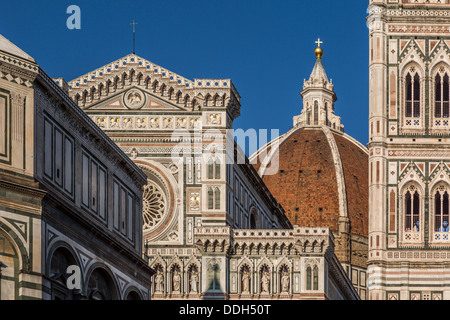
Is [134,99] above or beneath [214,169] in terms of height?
above

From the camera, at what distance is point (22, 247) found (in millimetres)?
30469

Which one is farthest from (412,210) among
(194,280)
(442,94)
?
(194,280)

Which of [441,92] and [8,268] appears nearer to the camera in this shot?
[8,268]

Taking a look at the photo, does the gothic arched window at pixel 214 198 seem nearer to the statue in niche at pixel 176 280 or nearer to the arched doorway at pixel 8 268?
the statue in niche at pixel 176 280

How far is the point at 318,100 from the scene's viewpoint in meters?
151

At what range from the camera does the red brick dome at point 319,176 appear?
5551 inches

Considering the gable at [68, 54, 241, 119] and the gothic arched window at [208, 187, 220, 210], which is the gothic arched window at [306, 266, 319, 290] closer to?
the gothic arched window at [208, 187, 220, 210]

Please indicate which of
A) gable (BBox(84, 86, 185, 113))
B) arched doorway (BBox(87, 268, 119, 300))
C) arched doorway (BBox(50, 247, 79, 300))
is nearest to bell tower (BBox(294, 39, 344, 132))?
gable (BBox(84, 86, 185, 113))

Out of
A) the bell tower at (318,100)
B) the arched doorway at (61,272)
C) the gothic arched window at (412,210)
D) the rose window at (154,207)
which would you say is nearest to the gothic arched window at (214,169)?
the rose window at (154,207)

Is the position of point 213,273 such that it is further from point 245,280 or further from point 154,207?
point 154,207

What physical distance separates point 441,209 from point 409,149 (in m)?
3.32

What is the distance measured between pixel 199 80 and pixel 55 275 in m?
37.7

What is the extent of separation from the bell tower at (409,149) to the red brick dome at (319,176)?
6703 centimetres
